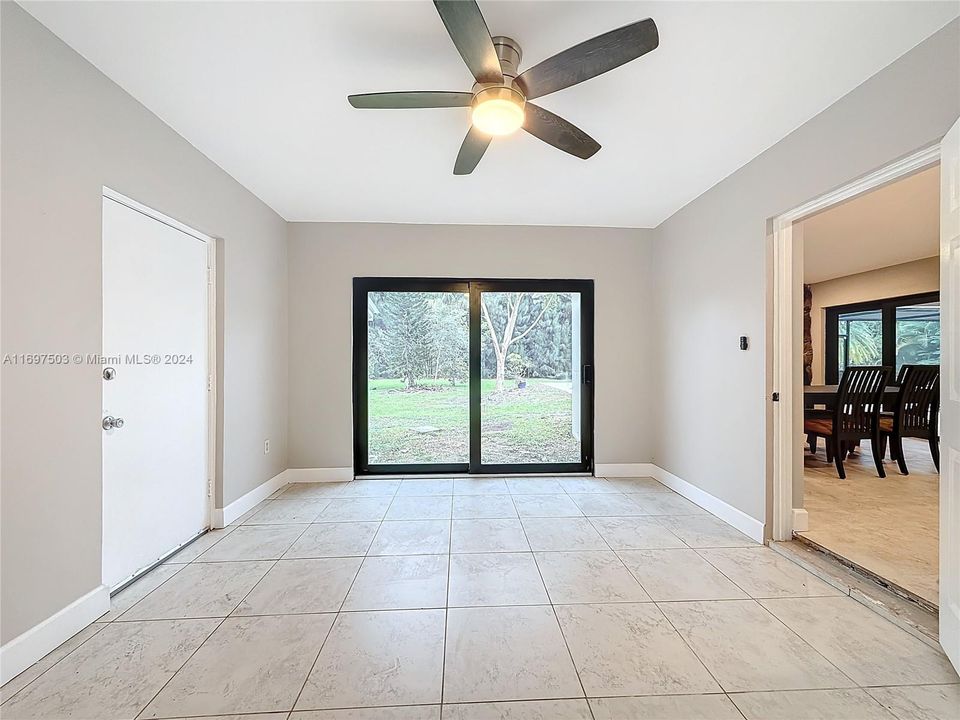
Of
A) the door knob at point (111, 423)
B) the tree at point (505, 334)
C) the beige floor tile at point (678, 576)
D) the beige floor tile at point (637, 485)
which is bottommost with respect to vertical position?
the beige floor tile at point (678, 576)

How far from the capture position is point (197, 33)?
5.77 feet

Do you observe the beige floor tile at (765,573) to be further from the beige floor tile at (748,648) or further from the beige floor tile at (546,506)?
the beige floor tile at (546,506)

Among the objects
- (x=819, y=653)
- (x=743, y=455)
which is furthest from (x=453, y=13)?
(x=743, y=455)

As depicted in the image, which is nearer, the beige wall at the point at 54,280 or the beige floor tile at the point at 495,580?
the beige wall at the point at 54,280

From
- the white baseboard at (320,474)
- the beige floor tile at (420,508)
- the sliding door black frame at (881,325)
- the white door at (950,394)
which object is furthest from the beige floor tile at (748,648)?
the sliding door black frame at (881,325)

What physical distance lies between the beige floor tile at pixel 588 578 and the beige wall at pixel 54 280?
7.24 feet

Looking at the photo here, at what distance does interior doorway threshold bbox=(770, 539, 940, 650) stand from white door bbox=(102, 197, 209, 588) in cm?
374

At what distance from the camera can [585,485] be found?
407 centimetres

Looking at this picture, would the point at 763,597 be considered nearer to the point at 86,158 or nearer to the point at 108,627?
the point at 108,627

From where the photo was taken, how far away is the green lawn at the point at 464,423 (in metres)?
4.36

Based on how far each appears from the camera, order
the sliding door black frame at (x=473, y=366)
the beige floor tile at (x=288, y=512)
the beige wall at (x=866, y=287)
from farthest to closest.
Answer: the beige wall at (x=866, y=287) → the sliding door black frame at (x=473, y=366) → the beige floor tile at (x=288, y=512)

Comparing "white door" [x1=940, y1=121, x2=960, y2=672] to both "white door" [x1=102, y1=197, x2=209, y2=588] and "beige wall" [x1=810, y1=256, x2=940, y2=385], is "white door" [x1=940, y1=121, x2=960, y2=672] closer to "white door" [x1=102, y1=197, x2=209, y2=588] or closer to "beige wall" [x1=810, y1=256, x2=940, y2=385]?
"white door" [x1=102, y1=197, x2=209, y2=588]

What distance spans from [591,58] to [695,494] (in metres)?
3.27

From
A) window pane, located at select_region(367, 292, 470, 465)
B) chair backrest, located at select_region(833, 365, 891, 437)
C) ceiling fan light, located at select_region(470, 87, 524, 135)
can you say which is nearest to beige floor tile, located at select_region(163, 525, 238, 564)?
window pane, located at select_region(367, 292, 470, 465)
